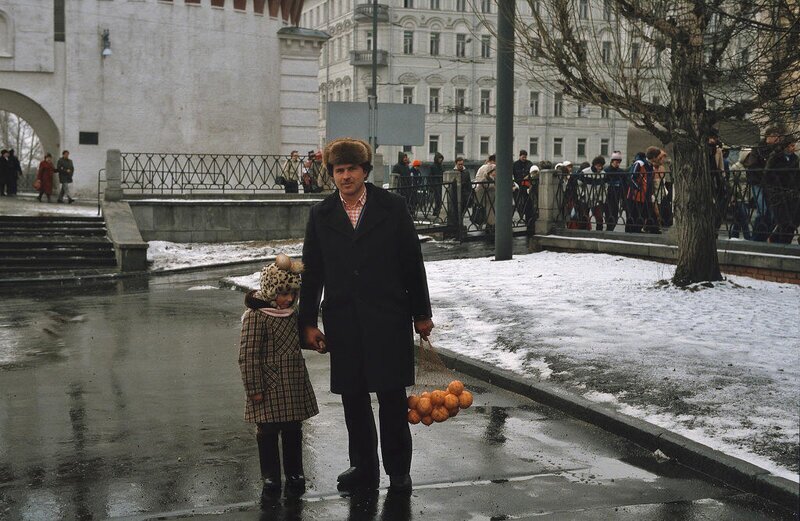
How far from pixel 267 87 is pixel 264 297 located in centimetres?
3266

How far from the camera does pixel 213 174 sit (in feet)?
114

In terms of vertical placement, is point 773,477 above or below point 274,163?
below

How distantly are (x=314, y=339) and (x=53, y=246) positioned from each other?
Result: 1942 centimetres

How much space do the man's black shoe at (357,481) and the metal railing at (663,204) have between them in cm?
925

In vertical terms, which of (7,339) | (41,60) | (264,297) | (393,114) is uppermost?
(41,60)

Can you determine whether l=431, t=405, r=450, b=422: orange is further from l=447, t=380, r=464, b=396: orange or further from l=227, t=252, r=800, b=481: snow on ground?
l=227, t=252, r=800, b=481: snow on ground

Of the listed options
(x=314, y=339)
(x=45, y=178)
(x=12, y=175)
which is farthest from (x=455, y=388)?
(x=12, y=175)

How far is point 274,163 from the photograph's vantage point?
3534 cm

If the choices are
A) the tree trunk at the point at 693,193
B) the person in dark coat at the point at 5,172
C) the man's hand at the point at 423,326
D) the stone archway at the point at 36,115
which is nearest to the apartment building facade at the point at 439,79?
the stone archway at the point at 36,115

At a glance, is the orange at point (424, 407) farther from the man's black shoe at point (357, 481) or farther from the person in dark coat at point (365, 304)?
the man's black shoe at point (357, 481)

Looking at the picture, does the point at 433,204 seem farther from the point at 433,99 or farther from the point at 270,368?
the point at 433,99

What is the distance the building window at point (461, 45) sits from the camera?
90438mm

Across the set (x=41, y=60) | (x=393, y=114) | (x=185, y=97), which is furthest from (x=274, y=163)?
(x=393, y=114)

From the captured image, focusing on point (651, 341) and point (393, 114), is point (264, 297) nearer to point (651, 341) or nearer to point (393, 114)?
point (651, 341)
